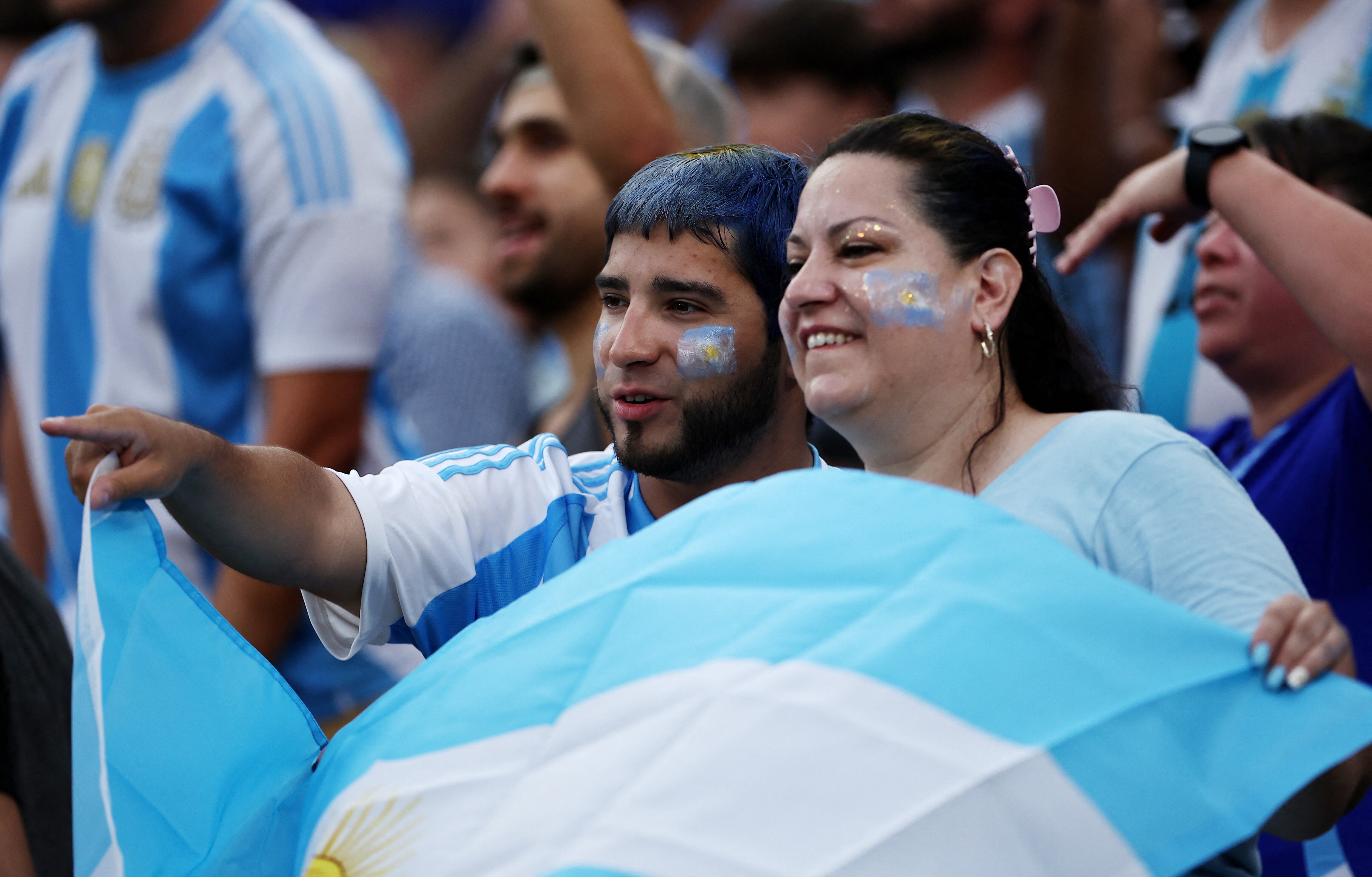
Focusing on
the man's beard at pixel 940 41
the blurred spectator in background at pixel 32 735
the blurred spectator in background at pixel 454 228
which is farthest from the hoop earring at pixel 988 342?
the blurred spectator in background at pixel 454 228

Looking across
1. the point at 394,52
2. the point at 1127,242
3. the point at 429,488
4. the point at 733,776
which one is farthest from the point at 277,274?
the point at 394,52

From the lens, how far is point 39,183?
12.1 feet

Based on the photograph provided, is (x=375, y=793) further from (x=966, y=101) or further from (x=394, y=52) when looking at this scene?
(x=394, y=52)

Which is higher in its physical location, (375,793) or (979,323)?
(979,323)

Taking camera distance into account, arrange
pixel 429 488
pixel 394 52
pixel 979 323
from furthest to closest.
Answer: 1. pixel 394 52
2. pixel 429 488
3. pixel 979 323

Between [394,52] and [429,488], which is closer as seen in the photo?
[429,488]

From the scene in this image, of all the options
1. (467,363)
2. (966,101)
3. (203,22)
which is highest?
(203,22)

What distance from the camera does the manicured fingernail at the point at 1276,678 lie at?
1652 millimetres

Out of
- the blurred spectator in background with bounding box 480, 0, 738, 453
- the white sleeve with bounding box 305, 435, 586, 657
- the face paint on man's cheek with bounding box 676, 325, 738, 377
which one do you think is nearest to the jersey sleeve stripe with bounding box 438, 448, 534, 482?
the white sleeve with bounding box 305, 435, 586, 657

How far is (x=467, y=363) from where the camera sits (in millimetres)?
4719

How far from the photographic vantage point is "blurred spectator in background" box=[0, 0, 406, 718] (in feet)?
11.2

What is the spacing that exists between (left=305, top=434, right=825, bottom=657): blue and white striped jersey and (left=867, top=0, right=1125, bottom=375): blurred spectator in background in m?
2.33

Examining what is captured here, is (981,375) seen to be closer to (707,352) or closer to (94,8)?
(707,352)

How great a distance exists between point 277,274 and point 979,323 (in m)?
1.87
